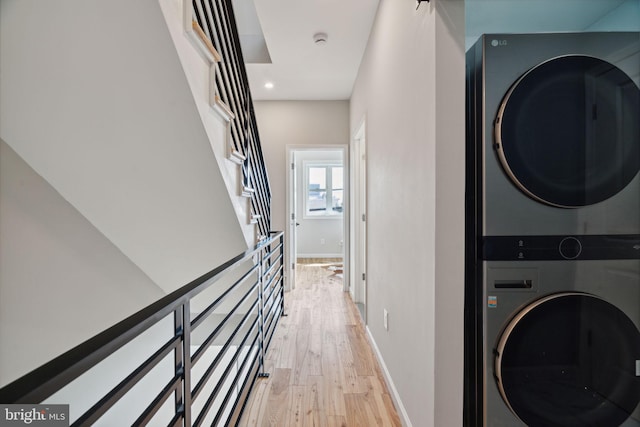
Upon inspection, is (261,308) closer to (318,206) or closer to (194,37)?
(194,37)

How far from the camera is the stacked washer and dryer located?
1041mm

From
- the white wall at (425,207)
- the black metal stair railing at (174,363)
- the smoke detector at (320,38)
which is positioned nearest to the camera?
the black metal stair railing at (174,363)

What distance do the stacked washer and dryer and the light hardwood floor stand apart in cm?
81

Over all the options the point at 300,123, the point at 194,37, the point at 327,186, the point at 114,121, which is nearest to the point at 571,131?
the point at 194,37

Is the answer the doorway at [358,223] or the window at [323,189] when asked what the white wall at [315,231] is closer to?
the window at [323,189]

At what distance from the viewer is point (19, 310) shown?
1.78 meters

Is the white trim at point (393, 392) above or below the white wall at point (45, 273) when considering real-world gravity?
below

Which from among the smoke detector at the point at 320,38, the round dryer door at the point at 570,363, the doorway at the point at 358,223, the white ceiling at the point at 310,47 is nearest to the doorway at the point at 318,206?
the white ceiling at the point at 310,47

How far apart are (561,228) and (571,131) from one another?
35cm

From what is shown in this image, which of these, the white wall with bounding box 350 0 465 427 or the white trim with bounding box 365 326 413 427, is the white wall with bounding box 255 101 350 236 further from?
the white trim with bounding box 365 326 413 427

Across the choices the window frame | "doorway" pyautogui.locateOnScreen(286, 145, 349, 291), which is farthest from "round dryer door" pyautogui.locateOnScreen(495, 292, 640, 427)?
the window frame

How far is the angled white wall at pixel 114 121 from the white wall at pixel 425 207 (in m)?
0.96

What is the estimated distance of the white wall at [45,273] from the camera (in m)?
1.63

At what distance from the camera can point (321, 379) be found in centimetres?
198
